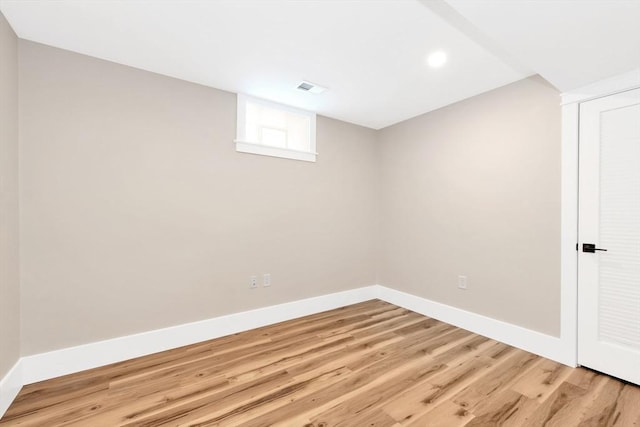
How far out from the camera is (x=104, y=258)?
7.72 ft

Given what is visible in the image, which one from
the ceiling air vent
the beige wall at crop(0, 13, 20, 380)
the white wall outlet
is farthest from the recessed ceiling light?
the beige wall at crop(0, 13, 20, 380)

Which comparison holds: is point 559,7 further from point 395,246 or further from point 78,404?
point 78,404

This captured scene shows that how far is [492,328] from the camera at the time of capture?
284 cm

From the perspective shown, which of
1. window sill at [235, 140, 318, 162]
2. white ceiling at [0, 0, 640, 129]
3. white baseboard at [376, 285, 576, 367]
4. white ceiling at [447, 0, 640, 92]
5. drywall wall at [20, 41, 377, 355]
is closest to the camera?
white ceiling at [447, 0, 640, 92]

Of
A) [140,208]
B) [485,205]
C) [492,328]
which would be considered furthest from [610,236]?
[140,208]

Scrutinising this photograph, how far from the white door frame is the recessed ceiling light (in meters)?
1.09

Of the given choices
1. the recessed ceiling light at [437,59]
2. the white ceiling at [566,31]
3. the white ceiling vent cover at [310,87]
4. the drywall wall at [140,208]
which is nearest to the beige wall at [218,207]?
the drywall wall at [140,208]

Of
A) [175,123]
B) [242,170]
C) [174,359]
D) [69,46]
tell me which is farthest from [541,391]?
[69,46]

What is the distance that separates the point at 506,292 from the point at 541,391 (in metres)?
0.97

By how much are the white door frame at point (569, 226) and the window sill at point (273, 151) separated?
8.25 feet

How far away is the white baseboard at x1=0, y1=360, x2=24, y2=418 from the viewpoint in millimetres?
1740

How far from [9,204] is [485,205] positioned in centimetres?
407

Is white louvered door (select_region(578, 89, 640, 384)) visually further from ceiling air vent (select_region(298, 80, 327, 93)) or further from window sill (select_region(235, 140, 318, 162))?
window sill (select_region(235, 140, 318, 162))

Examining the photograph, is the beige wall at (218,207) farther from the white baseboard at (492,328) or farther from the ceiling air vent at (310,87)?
the ceiling air vent at (310,87)
